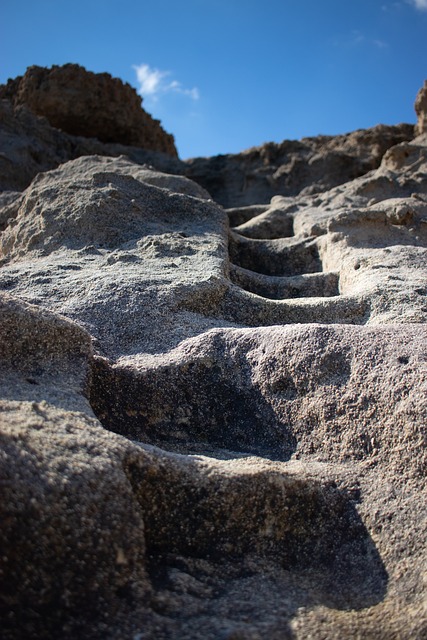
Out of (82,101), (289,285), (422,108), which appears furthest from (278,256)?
(82,101)

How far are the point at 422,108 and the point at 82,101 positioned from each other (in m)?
4.28

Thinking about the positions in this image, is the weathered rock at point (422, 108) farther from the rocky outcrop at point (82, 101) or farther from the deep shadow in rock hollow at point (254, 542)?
the deep shadow in rock hollow at point (254, 542)

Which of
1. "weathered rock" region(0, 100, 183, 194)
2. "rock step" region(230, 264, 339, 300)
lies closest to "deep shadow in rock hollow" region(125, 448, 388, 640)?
"rock step" region(230, 264, 339, 300)

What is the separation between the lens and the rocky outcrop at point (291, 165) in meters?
7.87

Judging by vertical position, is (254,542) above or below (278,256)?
below

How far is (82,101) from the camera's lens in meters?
8.51

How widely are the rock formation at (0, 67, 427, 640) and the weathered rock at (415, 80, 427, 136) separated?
4548 mm

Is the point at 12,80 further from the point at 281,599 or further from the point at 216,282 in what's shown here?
the point at 281,599

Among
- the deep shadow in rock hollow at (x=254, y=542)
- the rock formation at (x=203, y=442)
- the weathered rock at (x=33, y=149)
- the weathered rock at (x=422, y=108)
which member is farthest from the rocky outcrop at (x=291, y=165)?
the deep shadow in rock hollow at (x=254, y=542)

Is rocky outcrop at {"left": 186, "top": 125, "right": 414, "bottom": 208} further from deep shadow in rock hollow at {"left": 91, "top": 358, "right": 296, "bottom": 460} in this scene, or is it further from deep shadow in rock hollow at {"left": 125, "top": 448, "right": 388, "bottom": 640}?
deep shadow in rock hollow at {"left": 125, "top": 448, "right": 388, "bottom": 640}

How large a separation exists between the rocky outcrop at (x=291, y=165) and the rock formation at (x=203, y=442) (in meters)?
4.66

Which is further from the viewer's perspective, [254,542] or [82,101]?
[82,101]

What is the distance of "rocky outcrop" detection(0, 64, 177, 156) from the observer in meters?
8.49

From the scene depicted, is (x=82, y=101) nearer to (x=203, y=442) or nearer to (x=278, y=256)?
(x=278, y=256)
